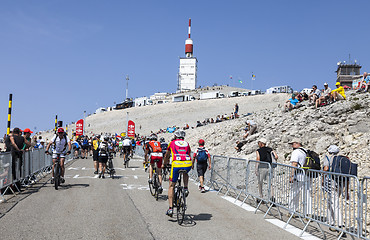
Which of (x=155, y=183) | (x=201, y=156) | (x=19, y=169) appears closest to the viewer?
(x=155, y=183)

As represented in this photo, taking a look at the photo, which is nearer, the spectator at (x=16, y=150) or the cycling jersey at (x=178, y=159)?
the cycling jersey at (x=178, y=159)

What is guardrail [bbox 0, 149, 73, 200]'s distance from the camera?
409 inches

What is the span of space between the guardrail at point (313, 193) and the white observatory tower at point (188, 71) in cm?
17399

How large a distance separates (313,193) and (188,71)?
179 metres

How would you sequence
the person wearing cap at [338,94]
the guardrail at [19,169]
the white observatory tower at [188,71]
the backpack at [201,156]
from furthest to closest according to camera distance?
the white observatory tower at [188,71] → the person wearing cap at [338,94] → the backpack at [201,156] → the guardrail at [19,169]

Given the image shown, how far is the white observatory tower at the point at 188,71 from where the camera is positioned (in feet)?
602

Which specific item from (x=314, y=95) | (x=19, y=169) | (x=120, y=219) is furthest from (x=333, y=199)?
(x=314, y=95)

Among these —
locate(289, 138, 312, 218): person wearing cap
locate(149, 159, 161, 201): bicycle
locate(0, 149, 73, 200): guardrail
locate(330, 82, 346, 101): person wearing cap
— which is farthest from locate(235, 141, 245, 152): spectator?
locate(289, 138, 312, 218): person wearing cap

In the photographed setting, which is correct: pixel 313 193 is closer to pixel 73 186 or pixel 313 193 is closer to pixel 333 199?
pixel 333 199

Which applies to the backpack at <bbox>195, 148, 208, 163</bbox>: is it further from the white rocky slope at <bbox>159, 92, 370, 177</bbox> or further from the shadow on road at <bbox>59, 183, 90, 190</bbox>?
the white rocky slope at <bbox>159, 92, 370, 177</bbox>

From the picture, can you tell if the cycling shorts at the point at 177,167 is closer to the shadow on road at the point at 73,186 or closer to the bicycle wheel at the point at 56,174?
the bicycle wheel at the point at 56,174

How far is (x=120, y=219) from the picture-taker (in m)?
7.55

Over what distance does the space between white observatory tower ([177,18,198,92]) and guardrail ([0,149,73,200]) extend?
168327mm

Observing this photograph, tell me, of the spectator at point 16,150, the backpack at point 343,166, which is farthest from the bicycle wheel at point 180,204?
the spectator at point 16,150
